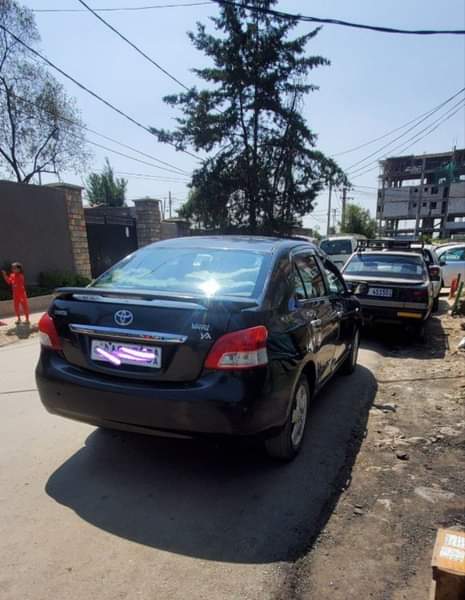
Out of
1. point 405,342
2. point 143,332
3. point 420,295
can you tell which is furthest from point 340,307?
point 405,342

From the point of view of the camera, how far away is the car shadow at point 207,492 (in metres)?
2.27

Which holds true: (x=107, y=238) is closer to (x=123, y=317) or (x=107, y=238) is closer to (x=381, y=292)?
(x=381, y=292)

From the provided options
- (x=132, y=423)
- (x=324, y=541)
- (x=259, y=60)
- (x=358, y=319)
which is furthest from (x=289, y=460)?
(x=259, y=60)

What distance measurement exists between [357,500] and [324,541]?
1.65 feet

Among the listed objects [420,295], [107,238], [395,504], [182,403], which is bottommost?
[395,504]

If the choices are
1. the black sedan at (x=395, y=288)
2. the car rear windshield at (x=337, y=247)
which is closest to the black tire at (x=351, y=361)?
the black sedan at (x=395, y=288)

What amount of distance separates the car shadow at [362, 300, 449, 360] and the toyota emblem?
5092 mm

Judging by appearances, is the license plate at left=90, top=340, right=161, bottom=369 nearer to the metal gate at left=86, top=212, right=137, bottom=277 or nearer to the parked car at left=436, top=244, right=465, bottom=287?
the metal gate at left=86, top=212, right=137, bottom=277

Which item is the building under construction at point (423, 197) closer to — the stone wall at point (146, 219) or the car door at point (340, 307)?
the stone wall at point (146, 219)

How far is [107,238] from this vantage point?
14.8 metres

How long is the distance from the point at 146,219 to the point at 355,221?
44173mm

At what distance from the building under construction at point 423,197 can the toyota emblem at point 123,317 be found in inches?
3325

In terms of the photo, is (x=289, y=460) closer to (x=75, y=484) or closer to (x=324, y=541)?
(x=324, y=541)

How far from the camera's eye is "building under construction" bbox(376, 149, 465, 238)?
8275 cm
